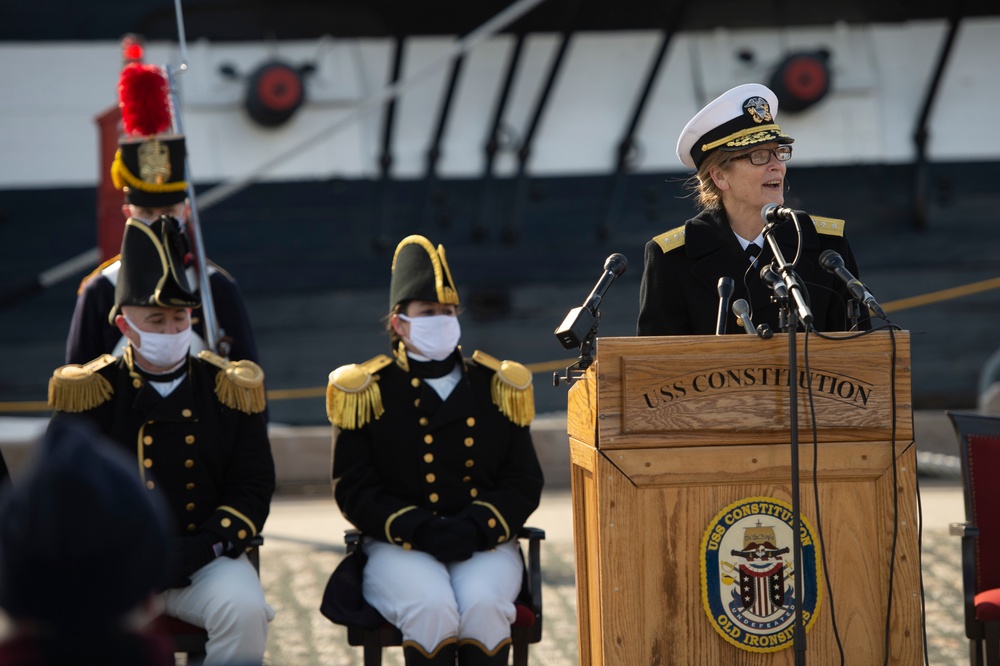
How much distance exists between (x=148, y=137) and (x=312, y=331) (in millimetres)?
5651

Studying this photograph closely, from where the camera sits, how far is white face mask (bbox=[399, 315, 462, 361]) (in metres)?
3.96

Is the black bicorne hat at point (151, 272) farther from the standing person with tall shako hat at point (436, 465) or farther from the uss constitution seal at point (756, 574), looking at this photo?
the uss constitution seal at point (756, 574)

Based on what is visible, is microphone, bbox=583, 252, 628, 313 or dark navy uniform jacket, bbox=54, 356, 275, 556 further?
dark navy uniform jacket, bbox=54, 356, 275, 556

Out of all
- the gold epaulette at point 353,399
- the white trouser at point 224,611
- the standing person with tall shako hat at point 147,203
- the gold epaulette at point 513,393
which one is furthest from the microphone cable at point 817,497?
the standing person with tall shako hat at point 147,203

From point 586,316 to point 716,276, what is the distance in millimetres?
585

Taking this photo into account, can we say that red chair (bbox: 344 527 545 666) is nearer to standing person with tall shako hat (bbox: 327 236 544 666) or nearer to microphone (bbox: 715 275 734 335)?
standing person with tall shako hat (bbox: 327 236 544 666)

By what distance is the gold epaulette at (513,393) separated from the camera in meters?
4.01

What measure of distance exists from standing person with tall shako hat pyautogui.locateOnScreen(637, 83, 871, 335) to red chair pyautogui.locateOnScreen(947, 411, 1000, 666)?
29.7 inches

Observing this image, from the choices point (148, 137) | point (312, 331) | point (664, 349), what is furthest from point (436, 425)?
point (312, 331)

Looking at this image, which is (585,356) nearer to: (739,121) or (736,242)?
(736,242)

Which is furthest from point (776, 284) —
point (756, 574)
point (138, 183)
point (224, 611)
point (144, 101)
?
point (144, 101)

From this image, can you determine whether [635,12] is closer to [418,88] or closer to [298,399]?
[418,88]

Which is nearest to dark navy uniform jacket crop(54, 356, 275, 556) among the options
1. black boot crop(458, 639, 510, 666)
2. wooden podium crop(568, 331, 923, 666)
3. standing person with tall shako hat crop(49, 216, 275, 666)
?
standing person with tall shako hat crop(49, 216, 275, 666)

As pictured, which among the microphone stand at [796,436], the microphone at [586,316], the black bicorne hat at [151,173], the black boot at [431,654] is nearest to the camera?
the microphone stand at [796,436]
